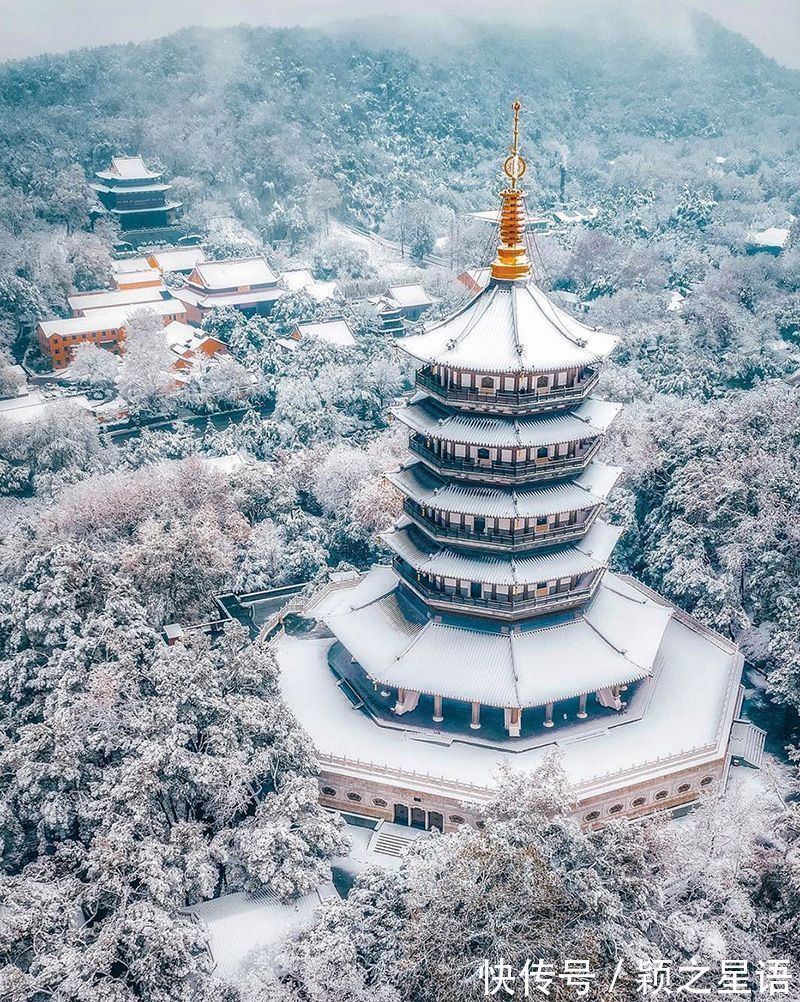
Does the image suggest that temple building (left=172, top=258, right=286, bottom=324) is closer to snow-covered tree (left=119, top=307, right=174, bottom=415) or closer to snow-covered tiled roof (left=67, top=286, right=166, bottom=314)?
snow-covered tiled roof (left=67, top=286, right=166, bottom=314)

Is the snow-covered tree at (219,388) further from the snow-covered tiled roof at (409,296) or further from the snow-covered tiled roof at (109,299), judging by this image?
the snow-covered tiled roof at (409,296)

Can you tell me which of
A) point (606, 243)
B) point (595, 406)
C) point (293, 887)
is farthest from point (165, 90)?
point (293, 887)

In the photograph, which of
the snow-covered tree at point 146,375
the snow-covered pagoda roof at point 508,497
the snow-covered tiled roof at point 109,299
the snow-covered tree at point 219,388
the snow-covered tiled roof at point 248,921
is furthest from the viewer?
the snow-covered tiled roof at point 109,299

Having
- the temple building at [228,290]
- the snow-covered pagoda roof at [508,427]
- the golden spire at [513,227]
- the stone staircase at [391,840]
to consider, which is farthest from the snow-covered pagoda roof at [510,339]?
the temple building at [228,290]

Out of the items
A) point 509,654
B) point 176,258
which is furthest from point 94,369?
point 509,654

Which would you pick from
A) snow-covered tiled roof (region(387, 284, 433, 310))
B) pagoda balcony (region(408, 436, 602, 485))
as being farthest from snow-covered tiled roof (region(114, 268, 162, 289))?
pagoda balcony (region(408, 436, 602, 485))

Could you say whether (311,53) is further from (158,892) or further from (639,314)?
(158,892)
